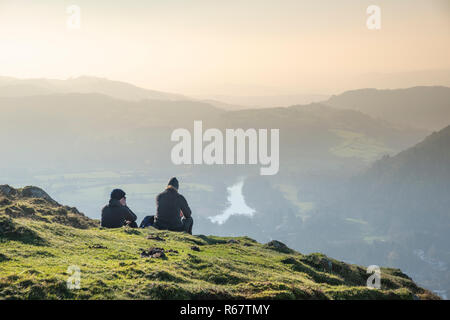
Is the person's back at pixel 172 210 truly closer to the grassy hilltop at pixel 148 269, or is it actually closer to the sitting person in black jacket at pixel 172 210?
the sitting person in black jacket at pixel 172 210

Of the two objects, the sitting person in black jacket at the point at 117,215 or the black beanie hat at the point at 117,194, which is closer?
the black beanie hat at the point at 117,194

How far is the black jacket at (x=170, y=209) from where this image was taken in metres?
26.5

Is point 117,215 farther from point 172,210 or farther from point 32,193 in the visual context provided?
point 32,193

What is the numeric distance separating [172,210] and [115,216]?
362 cm

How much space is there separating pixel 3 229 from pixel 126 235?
284 inches

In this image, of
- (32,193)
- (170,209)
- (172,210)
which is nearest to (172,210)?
(172,210)

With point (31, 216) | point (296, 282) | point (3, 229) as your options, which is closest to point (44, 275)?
point (3, 229)

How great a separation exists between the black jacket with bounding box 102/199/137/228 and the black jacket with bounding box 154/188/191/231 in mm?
1728

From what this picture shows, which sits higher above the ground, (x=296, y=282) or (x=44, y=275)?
(x=44, y=275)

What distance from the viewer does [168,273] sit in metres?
→ 14.9

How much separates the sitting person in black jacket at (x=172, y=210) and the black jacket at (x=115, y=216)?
1717 mm

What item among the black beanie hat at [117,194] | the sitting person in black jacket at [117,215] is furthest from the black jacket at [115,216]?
the black beanie hat at [117,194]

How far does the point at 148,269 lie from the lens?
15469mm
